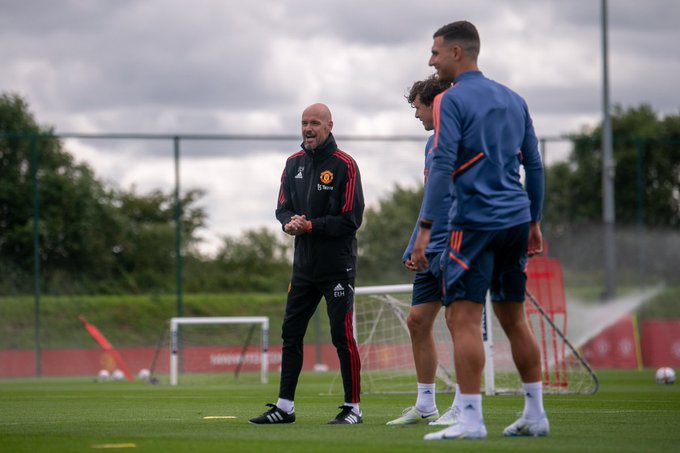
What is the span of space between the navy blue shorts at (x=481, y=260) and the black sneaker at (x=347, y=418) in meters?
1.79

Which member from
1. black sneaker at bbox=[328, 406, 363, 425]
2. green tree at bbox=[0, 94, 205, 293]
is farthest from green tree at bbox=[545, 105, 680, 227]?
black sneaker at bbox=[328, 406, 363, 425]

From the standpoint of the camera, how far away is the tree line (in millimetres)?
22544

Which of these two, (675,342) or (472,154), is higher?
(472,154)

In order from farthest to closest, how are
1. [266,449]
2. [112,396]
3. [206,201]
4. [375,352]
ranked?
[206,201] < [375,352] < [112,396] < [266,449]

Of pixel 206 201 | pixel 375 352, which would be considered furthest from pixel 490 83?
pixel 206 201

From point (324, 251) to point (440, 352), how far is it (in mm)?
4875

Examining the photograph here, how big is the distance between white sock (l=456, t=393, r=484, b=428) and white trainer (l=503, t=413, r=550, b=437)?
1.31 ft

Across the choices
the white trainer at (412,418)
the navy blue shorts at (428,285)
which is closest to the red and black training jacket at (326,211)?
the navy blue shorts at (428,285)

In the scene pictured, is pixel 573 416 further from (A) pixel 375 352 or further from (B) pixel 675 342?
(B) pixel 675 342

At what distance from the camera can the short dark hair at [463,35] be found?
6293mm

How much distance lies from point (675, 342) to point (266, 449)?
19.2 metres

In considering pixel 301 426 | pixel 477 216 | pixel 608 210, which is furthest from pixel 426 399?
pixel 608 210

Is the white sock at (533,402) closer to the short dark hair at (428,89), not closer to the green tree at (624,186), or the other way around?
the short dark hair at (428,89)

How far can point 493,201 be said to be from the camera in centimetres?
611
